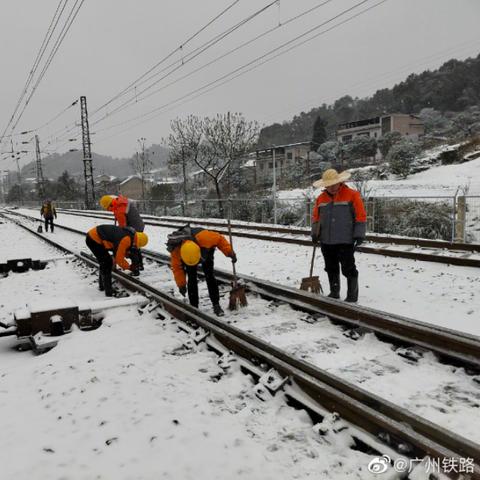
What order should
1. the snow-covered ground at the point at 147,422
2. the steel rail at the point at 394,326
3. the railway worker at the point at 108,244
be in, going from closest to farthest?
the snow-covered ground at the point at 147,422, the steel rail at the point at 394,326, the railway worker at the point at 108,244

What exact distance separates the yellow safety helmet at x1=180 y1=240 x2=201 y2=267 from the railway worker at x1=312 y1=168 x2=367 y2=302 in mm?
1986

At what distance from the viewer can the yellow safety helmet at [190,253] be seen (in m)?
5.65

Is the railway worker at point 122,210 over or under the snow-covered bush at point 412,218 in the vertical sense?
over

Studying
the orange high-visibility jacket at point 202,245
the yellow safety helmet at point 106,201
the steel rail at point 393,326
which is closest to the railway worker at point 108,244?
the yellow safety helmet at point 106,201

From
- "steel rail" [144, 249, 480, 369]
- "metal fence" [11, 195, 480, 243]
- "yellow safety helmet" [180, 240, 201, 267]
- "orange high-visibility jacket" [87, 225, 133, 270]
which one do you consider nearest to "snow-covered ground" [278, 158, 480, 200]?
"metal fence" [11, 195, 480, 243]

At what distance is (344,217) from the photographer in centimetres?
627

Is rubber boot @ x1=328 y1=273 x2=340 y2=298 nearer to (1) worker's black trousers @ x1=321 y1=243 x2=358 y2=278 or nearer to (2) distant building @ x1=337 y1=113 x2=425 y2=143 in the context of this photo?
(1) worker's black trousers @ x1=321 y1=243 x2=358 y2=278

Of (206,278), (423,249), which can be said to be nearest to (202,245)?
(206,278)

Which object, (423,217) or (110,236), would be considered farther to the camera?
(423,217)

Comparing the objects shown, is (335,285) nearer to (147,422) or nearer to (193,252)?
(193,252)

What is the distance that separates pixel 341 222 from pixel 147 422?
157 inches

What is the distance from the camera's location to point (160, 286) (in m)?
8.20

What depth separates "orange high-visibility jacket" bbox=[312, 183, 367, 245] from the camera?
20.3 feet

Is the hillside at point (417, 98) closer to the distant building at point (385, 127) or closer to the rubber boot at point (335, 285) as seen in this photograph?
the distant building at point (385, 127)
